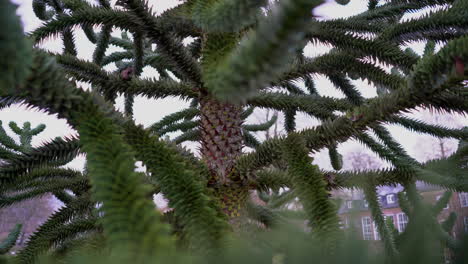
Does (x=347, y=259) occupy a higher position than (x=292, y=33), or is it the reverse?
(x=292, y=33)

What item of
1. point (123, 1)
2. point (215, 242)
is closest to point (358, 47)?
point (123, 1)

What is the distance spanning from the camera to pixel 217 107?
1.62 metres

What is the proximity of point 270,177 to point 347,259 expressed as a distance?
1.23m

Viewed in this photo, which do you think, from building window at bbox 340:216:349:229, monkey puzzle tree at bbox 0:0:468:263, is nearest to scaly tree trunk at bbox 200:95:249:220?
monkey puzzle tree at bbox 0:0:468:263

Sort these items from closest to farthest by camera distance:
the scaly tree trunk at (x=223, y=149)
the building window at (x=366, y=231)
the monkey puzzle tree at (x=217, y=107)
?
the building window at (x=366, y=231), the monkey puzzle tree at (x=217, y=107), the scaly tree trunk at (x=223, y=149)

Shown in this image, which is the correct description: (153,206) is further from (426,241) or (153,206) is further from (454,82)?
(454,82)

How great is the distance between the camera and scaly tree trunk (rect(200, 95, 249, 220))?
5.10ft

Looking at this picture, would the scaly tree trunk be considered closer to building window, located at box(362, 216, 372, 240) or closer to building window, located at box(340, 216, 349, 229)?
building window, located at box(340, 216, 349, 229)

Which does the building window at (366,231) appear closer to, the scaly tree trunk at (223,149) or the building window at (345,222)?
the building window at (345,222)

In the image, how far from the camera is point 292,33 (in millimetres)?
424

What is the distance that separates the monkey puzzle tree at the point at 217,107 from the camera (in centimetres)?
53

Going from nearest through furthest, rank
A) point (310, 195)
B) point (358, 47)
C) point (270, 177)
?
point (310, 195)
point (270, 177)
point (358, 47)

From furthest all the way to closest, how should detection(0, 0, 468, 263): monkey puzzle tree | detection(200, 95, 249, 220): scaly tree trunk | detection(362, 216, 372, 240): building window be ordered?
detection(200, 95, 249, 220): scaly tree trunk → detection(0, 0, 468, 263): monkey puzzle tree → detection(362, 216, 372, 240): building window

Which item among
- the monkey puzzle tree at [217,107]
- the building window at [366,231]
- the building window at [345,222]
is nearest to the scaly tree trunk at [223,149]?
the monkey puzzle tree at [217,107]
